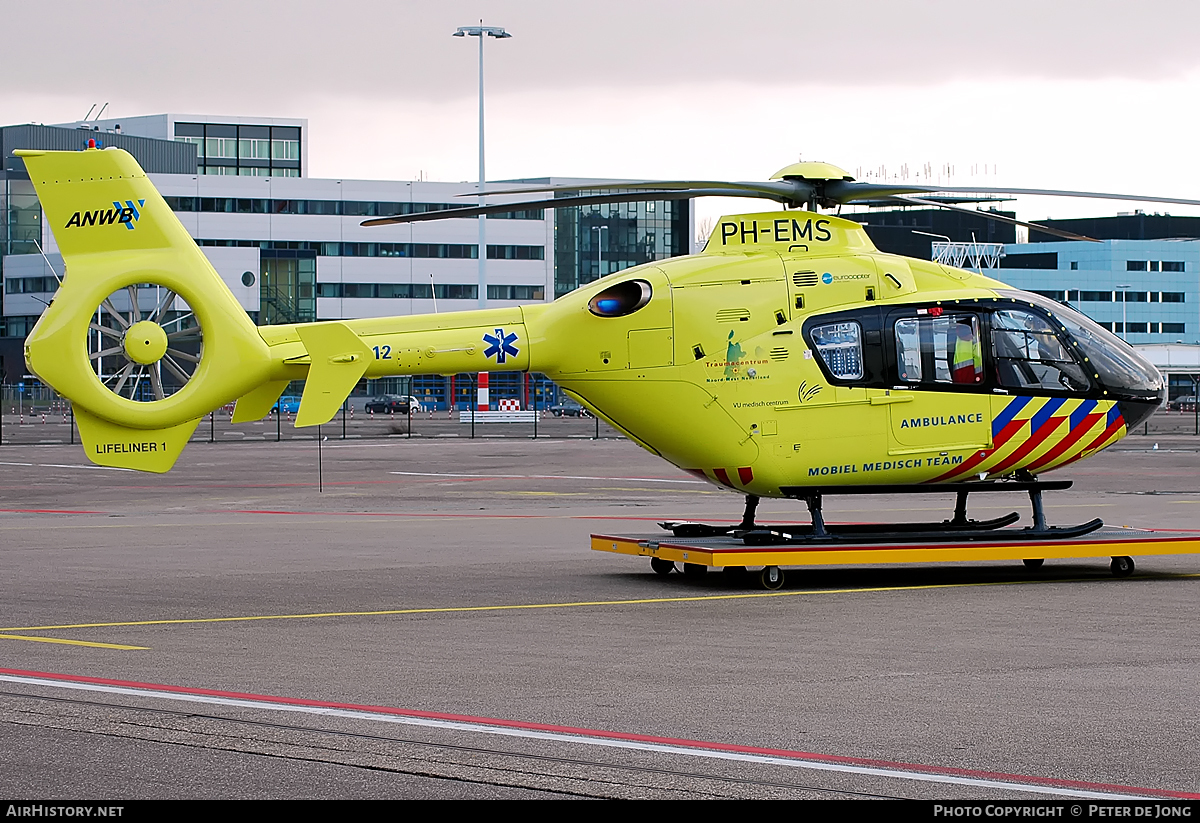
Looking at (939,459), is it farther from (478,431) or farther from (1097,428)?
(478,431)

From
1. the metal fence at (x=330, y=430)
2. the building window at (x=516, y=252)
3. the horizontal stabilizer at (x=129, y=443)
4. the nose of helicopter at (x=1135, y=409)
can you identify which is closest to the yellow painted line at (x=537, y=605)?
the nose of helicopter at (x=1135, y=409)

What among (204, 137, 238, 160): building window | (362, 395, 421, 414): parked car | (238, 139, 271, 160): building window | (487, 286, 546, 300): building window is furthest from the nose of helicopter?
(204, 137, 238, 160): building window

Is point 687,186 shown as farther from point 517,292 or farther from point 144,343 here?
point 517,292

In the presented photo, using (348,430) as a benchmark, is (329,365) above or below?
above

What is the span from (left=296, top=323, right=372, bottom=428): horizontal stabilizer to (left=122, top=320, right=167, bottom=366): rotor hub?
149 centimetres

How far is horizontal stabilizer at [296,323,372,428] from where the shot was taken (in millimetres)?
15641

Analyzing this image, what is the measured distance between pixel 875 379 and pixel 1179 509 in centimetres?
1172

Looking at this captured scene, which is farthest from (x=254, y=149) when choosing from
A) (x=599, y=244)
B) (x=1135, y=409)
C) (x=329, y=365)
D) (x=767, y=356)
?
(x=1135, y=409)

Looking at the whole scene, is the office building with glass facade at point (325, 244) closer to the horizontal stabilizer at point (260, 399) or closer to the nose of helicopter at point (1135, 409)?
the horizontal stabilizer at point (260, 399)

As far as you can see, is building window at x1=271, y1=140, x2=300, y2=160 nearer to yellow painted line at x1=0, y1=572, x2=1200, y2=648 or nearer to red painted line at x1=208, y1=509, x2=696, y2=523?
red painted line at x1=208, y1=509, x2=696, y2=523

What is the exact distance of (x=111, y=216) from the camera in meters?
15.7

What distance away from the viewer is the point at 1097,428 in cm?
1692

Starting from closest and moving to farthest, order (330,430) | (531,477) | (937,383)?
1. (937,383)
2. (531,477)
3. (330,430)

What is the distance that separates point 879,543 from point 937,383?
204 cm
